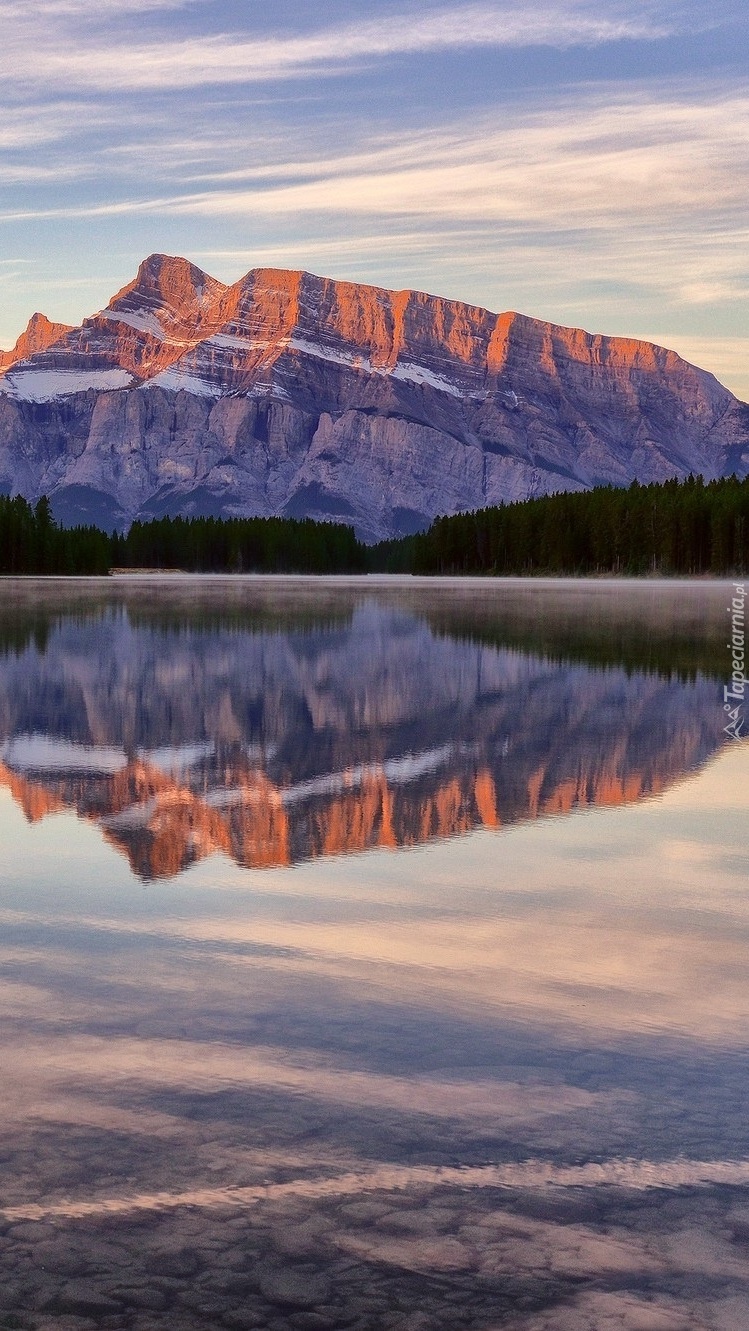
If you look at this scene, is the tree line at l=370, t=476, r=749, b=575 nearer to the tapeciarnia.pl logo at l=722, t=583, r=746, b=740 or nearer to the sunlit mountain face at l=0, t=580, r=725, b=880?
the tapeciarnia.pl logo at l=722, t=583, r=746, b=740

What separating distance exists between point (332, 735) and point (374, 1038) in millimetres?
13669

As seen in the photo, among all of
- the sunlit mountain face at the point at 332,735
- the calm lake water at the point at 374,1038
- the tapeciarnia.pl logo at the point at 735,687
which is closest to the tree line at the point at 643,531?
the tapeciarnia.pl logo at the point at 735,687

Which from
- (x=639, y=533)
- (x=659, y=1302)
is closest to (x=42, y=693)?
(x=659, y=1302)

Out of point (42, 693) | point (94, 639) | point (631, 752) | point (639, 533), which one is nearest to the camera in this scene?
point (631, 752)

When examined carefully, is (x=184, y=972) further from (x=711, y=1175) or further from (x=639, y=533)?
(x=639, y=533)

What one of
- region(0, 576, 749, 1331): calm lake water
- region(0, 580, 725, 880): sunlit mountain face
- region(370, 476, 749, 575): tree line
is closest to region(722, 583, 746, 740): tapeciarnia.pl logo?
region(0, 580, 725, 880): sunlit mountain face

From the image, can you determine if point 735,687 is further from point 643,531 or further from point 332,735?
point 643,531

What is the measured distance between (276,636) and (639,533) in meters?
139

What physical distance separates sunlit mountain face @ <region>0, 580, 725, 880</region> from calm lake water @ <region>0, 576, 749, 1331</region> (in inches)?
4.7

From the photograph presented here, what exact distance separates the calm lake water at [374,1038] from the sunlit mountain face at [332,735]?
119 millimetres

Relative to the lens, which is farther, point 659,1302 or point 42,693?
point 42,693

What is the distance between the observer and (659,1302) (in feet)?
17.0

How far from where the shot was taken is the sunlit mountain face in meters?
14.6

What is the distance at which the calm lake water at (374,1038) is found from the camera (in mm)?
5371
